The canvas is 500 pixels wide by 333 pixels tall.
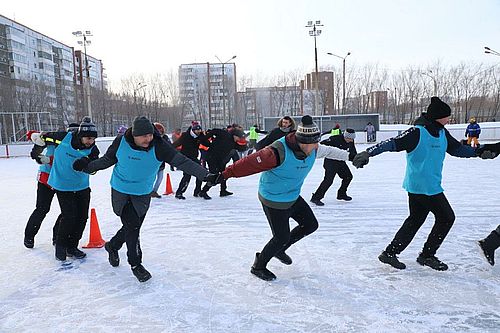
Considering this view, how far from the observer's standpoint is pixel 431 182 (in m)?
4.11

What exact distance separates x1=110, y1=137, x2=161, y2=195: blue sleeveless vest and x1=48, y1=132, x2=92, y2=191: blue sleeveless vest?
2.80 ft

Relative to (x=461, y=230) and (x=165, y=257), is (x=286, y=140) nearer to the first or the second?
(x=165, y=257)

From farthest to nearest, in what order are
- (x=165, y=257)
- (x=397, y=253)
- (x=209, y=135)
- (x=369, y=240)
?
(x=209, y=135), (x=369, y=240), (x=165, y=257), (x=397, y=253)

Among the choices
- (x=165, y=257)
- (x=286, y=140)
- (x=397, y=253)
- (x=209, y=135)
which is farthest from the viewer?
(x=209, y=135)

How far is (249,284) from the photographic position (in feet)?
13.4

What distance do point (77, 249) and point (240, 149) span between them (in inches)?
192

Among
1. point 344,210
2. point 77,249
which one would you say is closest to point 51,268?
point 77,249

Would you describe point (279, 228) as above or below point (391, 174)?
above

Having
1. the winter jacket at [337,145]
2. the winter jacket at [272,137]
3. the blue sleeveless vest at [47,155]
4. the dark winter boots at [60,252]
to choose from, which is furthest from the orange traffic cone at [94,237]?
the winter jacket at [337,145]

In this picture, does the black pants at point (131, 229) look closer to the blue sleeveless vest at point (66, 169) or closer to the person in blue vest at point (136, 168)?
the person in blue vest at point (136, 168)

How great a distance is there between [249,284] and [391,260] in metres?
1.52

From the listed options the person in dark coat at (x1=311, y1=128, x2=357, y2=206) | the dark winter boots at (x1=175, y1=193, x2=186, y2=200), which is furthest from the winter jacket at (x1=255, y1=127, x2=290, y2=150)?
the dark winter boots at (x1=175, y1=193, x2=186, y2=200)

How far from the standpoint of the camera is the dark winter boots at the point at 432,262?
169 inches

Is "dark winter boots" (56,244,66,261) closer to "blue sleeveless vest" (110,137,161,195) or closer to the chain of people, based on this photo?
the chain of people
